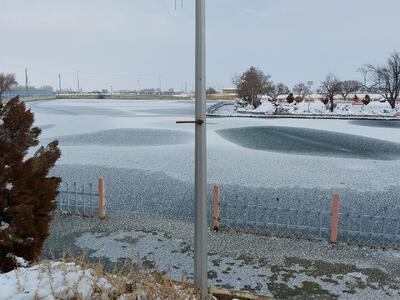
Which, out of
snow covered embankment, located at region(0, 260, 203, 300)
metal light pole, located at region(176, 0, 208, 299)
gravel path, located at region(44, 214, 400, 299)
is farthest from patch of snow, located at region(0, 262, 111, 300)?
gravel path, located at region(44, 214, 400, 299)

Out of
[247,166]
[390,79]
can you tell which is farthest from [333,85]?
[247,166]

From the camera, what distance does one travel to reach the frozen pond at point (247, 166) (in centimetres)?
1043

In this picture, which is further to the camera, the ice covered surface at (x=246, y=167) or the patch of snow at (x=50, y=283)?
the ice covered surface at (x=246, y=167)

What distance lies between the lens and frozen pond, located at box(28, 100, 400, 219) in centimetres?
1043

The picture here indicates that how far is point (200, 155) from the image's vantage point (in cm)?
382

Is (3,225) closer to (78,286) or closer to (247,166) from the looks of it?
(78,286)

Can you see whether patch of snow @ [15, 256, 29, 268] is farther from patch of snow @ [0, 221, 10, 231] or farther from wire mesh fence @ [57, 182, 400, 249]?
wire mesh fence @ [57, 182, 400, 249]

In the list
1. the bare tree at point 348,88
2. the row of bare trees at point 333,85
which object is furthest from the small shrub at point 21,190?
the bare tree at point 348,88

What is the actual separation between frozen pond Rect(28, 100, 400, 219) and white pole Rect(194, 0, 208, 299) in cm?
421

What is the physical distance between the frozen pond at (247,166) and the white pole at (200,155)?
4.21m

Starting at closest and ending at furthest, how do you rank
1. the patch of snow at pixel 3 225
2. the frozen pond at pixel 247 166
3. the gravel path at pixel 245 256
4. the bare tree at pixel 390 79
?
the patch of snow at pixel 3 225
the gravel path at pixel 245 256
the frozen pond at pixel 247 166
the bare tree at pixel 390 79

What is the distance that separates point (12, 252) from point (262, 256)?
406 cm

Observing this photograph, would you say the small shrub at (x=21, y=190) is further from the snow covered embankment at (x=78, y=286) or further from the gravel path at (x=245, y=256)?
the gravel path at (x=245, y=256)

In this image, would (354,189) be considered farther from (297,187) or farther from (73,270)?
(73,270)
